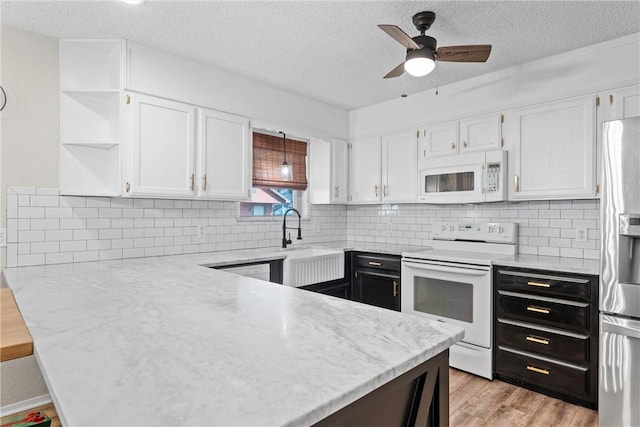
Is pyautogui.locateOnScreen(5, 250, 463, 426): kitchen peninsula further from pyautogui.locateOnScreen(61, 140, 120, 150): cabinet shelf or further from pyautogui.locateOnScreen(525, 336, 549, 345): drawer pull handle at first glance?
pyautogui.locateOnScreen(525, 336, 549, 345): drawer pull handle

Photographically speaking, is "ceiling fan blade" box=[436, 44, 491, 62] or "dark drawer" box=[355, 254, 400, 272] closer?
"ceiling fan blade" box=[436, 44, 491, 62]

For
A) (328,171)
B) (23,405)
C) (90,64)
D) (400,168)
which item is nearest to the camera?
(23,405)

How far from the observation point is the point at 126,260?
8.98ft

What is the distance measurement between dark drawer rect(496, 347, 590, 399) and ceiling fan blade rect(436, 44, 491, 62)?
2.03m

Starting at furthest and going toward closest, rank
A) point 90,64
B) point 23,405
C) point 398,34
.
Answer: point 90,64 → point 23,405 → point 398,34

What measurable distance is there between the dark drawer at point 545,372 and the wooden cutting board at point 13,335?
111 inches

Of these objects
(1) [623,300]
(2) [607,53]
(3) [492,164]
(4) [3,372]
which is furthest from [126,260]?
(2) [607,53]

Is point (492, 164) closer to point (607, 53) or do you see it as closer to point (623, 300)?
point (607, 53)

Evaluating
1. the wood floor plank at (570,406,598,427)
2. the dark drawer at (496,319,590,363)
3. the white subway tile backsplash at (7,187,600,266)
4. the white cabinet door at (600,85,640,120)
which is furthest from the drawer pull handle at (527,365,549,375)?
the white cabinet door at (600,85,640,120)

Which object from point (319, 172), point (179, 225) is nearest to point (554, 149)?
point (319, 172)

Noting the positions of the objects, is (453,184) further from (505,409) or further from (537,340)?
(505,409)

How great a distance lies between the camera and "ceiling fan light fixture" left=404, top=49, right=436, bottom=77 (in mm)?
2105

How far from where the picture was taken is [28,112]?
241 cm

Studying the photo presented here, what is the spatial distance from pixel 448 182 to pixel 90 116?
2.92 meters
